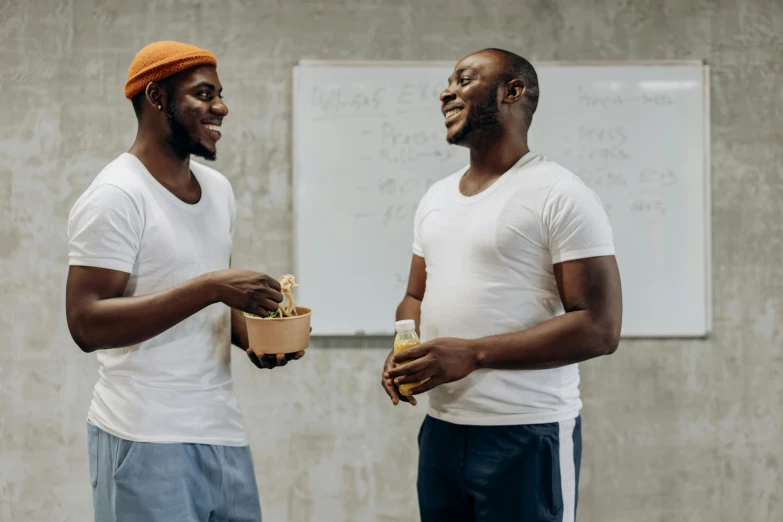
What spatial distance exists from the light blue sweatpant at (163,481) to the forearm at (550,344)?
0.53 meters

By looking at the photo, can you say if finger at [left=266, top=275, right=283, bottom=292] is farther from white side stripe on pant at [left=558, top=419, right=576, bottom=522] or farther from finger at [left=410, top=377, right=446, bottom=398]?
white side stripe on pant at [left=558, top=419, right=576, bottom=522]

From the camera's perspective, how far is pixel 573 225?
1.30 meters

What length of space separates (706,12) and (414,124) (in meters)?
1.11

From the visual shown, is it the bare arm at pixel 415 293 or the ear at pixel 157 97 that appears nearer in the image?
the ear at pixel 157 97

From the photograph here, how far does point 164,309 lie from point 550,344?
0.71 meters

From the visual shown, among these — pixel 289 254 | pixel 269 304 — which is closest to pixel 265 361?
pixel 269 304

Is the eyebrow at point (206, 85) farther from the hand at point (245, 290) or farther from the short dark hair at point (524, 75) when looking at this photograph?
the short dark hair at point (524, 75)

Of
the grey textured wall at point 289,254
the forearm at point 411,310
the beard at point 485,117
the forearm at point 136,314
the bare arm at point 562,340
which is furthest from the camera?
the grey textured wall at point 289,254

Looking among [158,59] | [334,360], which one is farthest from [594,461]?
[158,59]

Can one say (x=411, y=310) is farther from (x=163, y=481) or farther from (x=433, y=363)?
(x=163, y=481)

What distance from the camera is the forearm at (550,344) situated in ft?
4.24

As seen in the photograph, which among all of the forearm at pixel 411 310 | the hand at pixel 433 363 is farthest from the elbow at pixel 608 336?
the forearm at pixel 411 310

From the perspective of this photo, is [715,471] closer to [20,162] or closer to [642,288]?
[642,288]

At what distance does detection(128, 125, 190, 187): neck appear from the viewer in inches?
52.2
